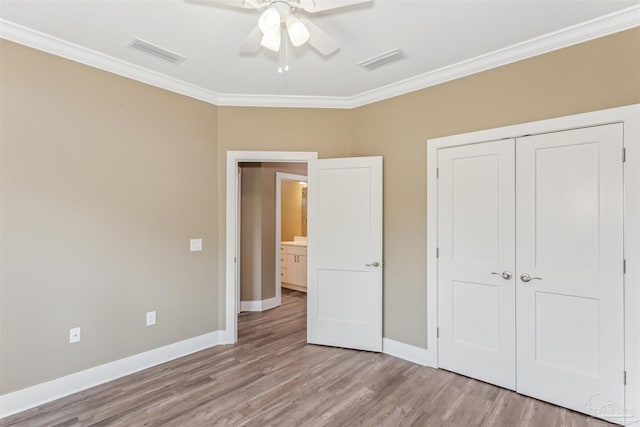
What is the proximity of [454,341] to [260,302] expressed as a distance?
2904 millimetres

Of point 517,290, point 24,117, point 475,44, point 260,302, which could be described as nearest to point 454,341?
point 517,290

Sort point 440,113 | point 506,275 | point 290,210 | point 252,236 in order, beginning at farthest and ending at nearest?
point 290,210 → point 252,236 → point 440,113 → point 506,275

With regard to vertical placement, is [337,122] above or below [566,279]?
above

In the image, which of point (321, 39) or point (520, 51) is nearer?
point (321, 39)

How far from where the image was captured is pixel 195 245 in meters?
3.51

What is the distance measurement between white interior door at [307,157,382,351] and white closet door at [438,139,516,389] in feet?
2.19

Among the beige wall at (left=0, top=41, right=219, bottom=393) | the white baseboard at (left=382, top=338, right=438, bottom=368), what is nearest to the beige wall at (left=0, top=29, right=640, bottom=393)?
the beige wall at (left=0, top=41, right=219, bottom=393)

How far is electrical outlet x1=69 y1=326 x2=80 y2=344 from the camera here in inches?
104

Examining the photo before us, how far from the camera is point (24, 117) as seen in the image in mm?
2432

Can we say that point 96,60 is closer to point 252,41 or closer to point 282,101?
point 252,41

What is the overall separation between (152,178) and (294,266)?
3.77 metres

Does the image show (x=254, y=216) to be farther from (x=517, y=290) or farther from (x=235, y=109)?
(x=517, y=290)

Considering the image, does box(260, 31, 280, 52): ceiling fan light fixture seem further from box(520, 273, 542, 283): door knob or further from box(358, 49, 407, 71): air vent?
box(520, 273, 542, 283): door knob

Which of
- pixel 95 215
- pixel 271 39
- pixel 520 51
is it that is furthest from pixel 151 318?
pixel 520 51
